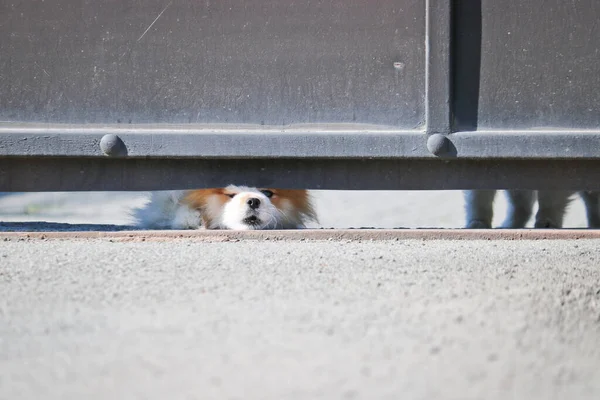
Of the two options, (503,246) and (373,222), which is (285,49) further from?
(373,222)

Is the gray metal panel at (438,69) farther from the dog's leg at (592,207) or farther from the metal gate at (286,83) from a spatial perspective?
the dog's leg at (592,207)

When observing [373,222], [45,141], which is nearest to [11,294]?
[45,141]

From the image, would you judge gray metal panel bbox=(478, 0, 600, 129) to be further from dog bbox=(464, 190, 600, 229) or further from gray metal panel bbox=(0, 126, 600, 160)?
dog bbox=(464, 190, 600, 229)

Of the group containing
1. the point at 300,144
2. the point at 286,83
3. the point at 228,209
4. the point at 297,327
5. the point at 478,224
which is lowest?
the point at 478,224

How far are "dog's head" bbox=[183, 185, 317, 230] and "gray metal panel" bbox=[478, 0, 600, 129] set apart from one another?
1.29 meters

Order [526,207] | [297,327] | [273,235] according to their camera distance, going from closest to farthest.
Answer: [297,327], [273,235], [526,207]

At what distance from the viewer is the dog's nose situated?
4004 mm

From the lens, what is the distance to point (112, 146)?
3.19 meters

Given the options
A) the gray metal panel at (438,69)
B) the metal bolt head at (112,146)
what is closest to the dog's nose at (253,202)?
the metal bolt head at (112,146)

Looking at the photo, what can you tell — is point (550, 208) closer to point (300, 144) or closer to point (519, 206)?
point (519, 206)

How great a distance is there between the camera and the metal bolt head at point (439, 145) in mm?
3170

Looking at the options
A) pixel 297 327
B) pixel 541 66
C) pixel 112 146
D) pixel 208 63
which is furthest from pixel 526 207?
pixel 297 327

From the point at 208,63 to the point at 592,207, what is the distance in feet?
9.83

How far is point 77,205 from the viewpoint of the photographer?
7617 mm
